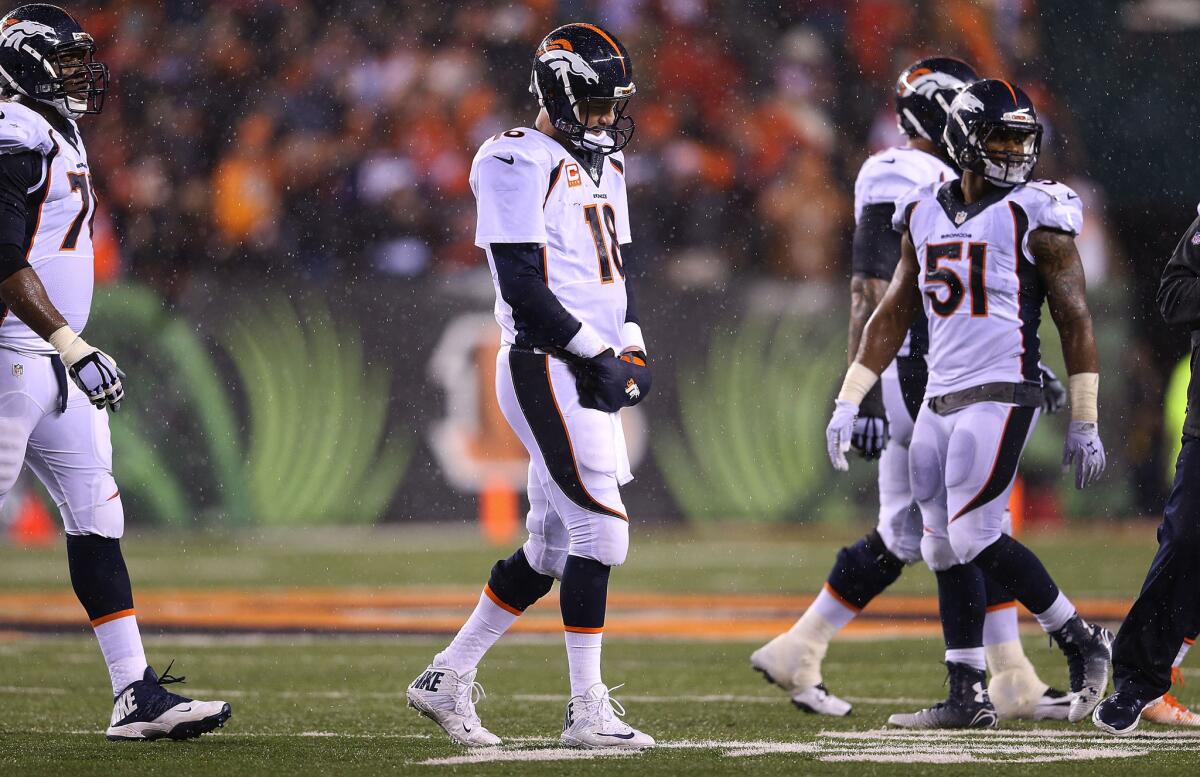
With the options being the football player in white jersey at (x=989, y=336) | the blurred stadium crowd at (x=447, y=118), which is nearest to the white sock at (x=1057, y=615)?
the football player in white jersey at (x=989, y=336)

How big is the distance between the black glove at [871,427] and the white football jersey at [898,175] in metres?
0.18

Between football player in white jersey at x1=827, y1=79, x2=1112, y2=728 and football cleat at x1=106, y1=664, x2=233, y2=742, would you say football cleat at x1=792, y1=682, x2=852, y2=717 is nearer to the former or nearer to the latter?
football player in white jersey at x1=827, y1=79, x2=1112, y2=728

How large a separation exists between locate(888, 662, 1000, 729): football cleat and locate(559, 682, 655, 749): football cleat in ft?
3.36

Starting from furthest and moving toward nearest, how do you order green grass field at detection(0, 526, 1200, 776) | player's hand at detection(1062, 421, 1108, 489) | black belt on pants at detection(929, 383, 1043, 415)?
black belt on pants at detection(929, 383, 1043, 415)
player's hand at detection(1062, 421, 1108, 489)
green grass field at detection(0, 526, 1200, 776)

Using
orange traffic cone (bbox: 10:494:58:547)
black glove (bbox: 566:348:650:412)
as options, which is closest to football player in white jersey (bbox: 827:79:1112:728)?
black glove (bbox: 566:348:650:412)

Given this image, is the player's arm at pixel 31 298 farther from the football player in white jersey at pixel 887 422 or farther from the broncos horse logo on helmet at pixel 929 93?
the broncos horse logo on helmet at pixel 929 93

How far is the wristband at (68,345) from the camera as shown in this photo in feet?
14.5

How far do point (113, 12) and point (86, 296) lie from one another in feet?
33.9

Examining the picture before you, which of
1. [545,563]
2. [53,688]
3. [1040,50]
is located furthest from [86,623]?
[1040,50]

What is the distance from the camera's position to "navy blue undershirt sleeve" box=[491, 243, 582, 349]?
14.7ft

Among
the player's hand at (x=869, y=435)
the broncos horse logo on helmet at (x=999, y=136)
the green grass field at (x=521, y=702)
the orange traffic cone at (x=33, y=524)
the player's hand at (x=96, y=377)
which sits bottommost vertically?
the orange traffic cone at (x=33, y=524)

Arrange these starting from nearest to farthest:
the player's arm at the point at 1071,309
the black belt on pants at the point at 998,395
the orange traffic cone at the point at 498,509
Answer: the player's arm at the point at 1071,309 → the black belt on pants at the point at 998,395 → the orange traffic cone at the point at 498,509

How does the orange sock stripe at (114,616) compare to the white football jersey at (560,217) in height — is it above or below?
below

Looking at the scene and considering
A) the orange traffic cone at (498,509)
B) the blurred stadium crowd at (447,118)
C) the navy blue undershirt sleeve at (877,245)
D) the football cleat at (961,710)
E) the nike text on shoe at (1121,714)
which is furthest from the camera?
the blurred stadium crowd at (447,118)
